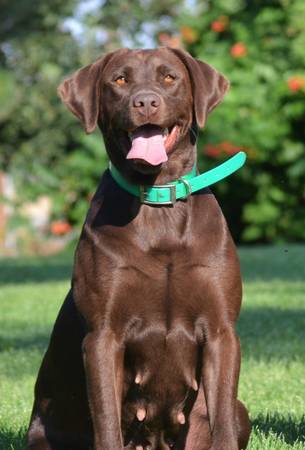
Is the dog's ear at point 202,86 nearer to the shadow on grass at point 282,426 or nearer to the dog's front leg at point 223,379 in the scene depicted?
the dog's front leg at point 223,379

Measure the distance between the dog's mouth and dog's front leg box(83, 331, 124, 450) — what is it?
2.28 ft

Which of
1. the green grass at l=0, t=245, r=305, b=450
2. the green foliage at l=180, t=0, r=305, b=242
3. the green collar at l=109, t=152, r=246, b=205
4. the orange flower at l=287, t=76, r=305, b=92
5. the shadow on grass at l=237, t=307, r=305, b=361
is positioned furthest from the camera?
the green foliage at l=180, t=0, r=305, b=242

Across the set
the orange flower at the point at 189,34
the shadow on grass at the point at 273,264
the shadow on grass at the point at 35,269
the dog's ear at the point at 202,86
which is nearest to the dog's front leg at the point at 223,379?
the dog's ear at the point at 202,86

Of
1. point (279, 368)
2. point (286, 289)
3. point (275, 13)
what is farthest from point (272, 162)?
point (279, 368)

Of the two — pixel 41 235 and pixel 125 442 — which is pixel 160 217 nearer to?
pixel 125 442

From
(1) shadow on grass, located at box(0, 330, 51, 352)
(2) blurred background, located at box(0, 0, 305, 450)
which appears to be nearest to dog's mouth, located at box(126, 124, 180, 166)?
(1) shadow on grass, located at box(0, 330, 51, 352)

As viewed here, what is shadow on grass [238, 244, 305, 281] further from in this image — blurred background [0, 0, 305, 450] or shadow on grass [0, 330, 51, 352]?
shadow on grass [0, 330, 51, 352]

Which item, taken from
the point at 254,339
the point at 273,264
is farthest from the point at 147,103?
the point at 273,264

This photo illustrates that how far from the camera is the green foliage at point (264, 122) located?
1798cm

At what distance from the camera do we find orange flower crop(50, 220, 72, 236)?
19109mm

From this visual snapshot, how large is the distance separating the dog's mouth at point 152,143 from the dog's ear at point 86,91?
26 cm

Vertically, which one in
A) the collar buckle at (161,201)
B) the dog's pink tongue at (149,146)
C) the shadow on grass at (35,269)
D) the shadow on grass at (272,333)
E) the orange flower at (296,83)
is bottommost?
the shadow on grass at (35,269)

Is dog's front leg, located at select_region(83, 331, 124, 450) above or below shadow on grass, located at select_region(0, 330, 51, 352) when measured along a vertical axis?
above

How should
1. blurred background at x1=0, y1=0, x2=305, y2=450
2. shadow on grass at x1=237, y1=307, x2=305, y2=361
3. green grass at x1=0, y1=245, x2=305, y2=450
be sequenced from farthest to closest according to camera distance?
blurred background at x1=0, y1=0, x2=305, y2=450
shadow on grass at x1=237, y1=307, x2=305, y2=361
green grass at x1=0, y1=245, x2=305, y2=450
